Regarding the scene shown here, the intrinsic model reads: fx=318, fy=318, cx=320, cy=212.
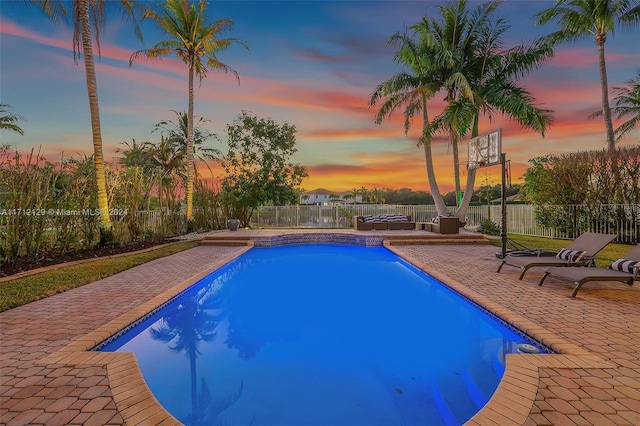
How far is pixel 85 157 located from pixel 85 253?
2.67 meters

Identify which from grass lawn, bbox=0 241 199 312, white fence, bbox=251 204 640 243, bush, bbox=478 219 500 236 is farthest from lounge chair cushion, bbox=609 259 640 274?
bush, bbox=478 219 500 236

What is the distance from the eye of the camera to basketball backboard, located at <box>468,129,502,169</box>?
27.2ft

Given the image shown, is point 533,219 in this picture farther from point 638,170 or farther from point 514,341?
point 514,341

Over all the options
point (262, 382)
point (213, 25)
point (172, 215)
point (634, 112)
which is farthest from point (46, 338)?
point (634, 112)

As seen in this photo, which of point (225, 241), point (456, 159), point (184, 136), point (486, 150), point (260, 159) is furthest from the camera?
point (184, 136)

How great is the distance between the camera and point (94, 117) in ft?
29.1

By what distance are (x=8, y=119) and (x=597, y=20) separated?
28.3 metres

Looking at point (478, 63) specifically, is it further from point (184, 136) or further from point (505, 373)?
point (184, 136)

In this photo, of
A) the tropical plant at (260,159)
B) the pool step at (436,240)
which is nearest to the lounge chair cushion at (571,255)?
the pool step at (436,240)

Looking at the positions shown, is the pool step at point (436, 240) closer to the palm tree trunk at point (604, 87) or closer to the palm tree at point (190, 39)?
the palm tree trunk at point (604, 87)

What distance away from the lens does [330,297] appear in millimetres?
5902

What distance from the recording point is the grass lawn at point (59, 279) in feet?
15.4

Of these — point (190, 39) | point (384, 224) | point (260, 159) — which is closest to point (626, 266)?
point (384, 224)

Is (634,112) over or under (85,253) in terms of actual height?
over
